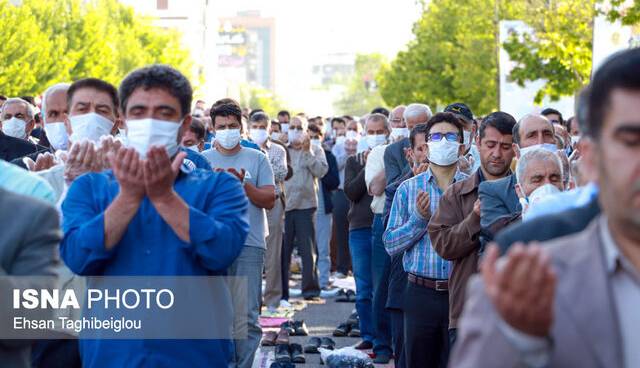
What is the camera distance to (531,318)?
3.05 metres

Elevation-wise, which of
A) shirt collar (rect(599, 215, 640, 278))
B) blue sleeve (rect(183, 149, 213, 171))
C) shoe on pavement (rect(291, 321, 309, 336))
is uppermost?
shirt collar (rect(599, 215, 640, 278))

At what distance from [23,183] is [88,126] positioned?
2.05 meters

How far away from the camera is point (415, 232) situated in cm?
891

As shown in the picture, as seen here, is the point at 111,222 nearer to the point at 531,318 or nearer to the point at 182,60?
the point at 531,318

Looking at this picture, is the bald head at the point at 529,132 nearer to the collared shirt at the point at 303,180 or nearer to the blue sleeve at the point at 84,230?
the blue sleeve at the point at 84,230

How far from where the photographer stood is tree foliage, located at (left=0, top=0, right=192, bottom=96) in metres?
44.2

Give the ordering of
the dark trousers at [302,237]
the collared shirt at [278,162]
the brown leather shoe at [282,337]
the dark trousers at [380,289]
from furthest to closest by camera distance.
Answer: the dark trousers at [302,237]
the collared shirt at [278,162]
the brown leather shoe at [282,337]
the dark trousers at [380,289]

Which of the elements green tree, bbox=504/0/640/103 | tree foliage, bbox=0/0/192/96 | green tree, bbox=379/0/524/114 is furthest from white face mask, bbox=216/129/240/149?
green tree, bbox=379/0/524/114

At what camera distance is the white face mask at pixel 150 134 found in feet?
17.6

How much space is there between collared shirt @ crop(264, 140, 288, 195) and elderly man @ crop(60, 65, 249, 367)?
8962 mm

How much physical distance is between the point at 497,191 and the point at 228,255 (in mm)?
2666

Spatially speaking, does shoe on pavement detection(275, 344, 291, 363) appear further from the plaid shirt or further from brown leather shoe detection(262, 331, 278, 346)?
the plaid shirt

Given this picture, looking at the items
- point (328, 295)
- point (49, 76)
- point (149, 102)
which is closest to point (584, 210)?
point (149, 102)

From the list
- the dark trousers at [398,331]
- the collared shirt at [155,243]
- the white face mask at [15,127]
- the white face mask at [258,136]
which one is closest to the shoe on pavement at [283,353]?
the dark trousers at [398,331]
